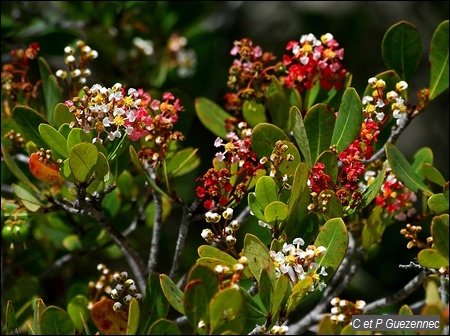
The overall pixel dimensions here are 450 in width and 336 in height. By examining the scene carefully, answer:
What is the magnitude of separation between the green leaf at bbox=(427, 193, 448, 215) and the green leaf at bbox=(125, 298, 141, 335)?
68 centimetres

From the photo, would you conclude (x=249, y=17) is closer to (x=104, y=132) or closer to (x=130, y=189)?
(x=130, y=189)

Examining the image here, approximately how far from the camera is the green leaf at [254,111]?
1877mm

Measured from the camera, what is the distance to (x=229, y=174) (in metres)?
1.62

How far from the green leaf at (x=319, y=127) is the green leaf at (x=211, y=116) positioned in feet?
1.12

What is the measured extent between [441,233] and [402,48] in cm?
64

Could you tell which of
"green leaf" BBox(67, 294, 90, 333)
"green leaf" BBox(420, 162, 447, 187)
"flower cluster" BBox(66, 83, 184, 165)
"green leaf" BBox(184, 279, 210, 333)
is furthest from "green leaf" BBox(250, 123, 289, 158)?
"green leaf" BBox(67, 294, 90, 333)

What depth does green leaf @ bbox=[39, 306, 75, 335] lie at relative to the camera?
136cm

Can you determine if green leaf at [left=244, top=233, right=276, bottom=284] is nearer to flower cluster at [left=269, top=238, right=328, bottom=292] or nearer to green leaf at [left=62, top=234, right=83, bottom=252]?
flower cluster at [left=269, top=238, right=328, bottom=292]

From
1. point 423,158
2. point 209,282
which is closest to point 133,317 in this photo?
point 209,282

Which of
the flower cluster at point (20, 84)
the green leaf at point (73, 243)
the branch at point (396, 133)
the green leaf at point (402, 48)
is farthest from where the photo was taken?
the green leaf at point (73, 243)

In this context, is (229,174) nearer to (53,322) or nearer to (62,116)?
(62,116)

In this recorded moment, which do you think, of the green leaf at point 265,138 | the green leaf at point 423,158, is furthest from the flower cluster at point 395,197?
the green leaf at point 265,138

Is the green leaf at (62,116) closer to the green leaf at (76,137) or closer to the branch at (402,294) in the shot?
the green leaf at (76,137)

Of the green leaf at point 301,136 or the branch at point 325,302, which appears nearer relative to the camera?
the green leaf at point 301,136
